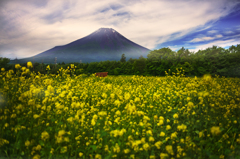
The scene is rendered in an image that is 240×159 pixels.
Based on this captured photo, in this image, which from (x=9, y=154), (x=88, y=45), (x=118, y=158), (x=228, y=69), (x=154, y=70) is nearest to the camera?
(x=118, y=158)

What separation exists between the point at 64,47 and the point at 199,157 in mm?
Answer: 147484

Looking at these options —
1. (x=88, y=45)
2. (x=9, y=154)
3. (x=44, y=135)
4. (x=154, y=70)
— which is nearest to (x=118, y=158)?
(x=44, y=135)

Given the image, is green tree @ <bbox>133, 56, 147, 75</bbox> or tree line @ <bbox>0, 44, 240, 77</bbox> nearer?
tree line @ <bbox>0, 44, 240, 77</bbox>

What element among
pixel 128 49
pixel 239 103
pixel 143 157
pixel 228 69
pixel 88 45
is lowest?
pixel 143 157

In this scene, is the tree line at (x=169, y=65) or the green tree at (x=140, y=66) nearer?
the tree line at (x=169, y=65)

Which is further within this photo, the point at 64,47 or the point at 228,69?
the point at 64,47

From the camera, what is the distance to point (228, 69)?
3822 millimetres

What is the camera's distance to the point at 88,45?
116 metres

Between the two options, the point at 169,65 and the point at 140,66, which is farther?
the point at 140,66

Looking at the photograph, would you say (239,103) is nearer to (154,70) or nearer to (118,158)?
(118,158)

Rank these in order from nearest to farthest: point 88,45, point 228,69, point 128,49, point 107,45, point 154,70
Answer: point 228,69, point 154,70, point 128,49, point 88,45, point 107,45

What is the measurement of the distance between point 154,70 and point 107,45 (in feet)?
345

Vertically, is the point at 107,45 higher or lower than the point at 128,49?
higher

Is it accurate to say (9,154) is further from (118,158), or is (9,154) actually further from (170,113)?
(170,113)
